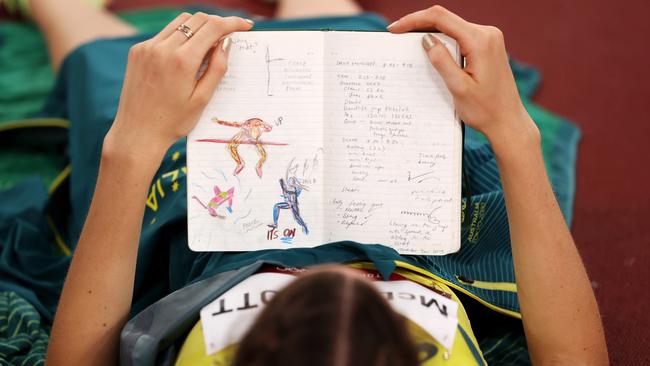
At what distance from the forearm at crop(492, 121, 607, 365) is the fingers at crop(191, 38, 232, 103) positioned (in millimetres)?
322

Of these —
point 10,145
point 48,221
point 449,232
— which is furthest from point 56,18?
point 449,232

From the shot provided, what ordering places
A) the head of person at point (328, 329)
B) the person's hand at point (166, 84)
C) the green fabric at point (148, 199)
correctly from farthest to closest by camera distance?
the green fabric at point (148, 199) < the person's hand at point (166, 84) < the head of person at point (328, 329)

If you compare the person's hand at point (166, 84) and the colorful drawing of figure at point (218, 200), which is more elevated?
the person's hand at point (166, 84)

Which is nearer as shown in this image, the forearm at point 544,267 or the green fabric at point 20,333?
the forearm at point 544,267

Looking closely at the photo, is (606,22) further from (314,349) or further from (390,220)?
(314,349)

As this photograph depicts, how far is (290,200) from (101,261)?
0.23 m

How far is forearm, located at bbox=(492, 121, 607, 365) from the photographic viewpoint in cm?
86

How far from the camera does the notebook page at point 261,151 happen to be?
2.92 feet

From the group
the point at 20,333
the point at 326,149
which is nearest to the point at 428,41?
the point at 326,149

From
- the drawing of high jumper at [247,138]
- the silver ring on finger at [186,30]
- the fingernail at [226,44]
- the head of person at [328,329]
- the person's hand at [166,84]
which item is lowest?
the head of person at [328,329]

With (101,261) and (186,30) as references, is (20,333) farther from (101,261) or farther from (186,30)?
(186,30)

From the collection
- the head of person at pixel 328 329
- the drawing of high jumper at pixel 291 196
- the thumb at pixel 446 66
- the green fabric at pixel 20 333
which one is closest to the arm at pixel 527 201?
the thumb at pixel 446 66

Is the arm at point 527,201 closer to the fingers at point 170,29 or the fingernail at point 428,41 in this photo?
the fingernail at point 428,41

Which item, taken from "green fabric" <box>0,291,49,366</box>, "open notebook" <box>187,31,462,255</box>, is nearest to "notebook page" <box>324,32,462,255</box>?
"open notebook" <box>187,31,462,255</box>
